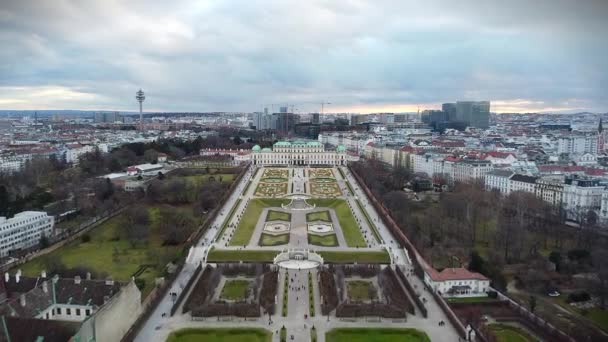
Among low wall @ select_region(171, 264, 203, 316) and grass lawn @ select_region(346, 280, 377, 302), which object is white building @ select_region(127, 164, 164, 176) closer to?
low wall @ select_region(171, 264, 203, 316)

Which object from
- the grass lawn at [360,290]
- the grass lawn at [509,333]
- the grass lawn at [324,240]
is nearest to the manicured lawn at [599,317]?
the grass lawn at [509,333]

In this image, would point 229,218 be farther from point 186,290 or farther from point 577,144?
point 577,144

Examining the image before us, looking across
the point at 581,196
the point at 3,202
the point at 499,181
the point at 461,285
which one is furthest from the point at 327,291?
the point at 499,181

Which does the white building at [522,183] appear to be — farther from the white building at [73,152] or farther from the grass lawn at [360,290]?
the white building at [73,152]

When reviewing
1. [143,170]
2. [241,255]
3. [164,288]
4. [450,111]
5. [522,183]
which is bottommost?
[164,288]

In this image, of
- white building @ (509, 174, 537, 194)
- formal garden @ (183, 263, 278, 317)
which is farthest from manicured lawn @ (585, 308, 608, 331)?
white building @ (509, 174, 537, 194)

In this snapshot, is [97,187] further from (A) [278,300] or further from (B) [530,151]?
(B) [530,151]
